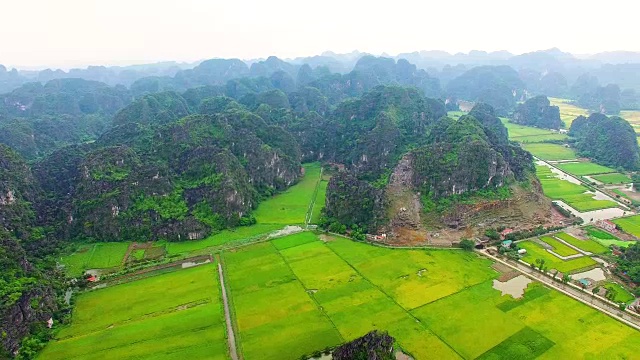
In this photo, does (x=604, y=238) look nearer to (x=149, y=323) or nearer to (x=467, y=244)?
(x=467, y=244)

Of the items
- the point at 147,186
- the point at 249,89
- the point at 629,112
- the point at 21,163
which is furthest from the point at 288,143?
the point at 629,112

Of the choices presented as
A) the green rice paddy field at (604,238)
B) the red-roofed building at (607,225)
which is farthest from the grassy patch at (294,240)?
the red-roofed building at (607,225)

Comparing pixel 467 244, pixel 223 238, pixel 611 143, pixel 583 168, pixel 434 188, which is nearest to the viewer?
pixel 467 244

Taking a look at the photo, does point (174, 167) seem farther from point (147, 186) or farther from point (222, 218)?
point (222, 218)

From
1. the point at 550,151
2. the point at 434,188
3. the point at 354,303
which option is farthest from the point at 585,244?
→ the point at 550,151

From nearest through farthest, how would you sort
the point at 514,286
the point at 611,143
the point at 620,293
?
1. the point at 620,293
2. the point at 514,286
3. the point at 611,143
